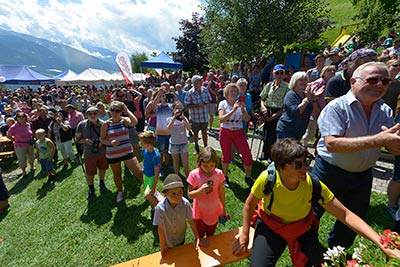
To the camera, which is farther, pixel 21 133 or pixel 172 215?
pixel 21 133

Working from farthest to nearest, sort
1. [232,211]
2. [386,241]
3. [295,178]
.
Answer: [232,211] → [295,178] → [386,241]

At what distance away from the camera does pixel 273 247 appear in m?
2.14

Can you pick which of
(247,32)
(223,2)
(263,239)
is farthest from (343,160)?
(223,2)

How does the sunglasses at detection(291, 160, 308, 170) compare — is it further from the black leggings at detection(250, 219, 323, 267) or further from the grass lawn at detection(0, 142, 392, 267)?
the grass lawn at detection(0, 142, 392, 267)

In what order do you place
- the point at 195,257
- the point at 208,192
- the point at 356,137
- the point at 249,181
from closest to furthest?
the point at 356,137 → the point at 195,257 → the point at 208,192 → the point at 249,181

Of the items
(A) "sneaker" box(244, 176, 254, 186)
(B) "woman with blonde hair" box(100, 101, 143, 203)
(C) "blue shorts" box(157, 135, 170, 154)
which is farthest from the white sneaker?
(A) "sneaker" box(244, 176, 254, 186)

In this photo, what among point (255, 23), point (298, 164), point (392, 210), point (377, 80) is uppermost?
point (255, 23)

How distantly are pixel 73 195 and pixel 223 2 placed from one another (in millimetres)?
15169

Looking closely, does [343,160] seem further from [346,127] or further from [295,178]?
[295,178]

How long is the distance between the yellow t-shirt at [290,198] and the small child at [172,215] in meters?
0.89

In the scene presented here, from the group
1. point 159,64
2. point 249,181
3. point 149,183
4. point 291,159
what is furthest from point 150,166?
point 159,64

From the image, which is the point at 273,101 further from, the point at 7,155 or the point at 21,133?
the point at 7,155

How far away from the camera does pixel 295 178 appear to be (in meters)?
1.97

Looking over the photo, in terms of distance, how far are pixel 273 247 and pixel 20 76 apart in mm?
34141
